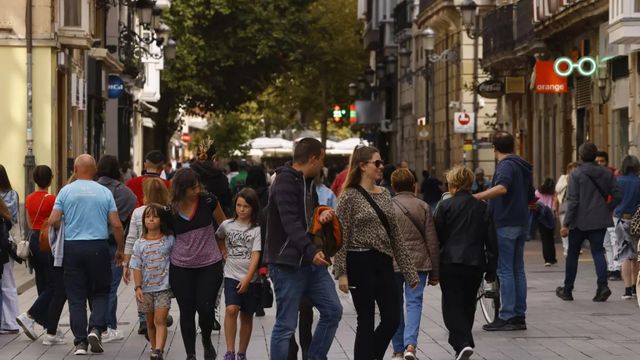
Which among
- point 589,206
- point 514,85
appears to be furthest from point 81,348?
point 514,85

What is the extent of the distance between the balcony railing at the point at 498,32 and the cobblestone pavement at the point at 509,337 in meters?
24.2

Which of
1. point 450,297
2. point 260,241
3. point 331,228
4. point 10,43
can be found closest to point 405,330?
point 450,297

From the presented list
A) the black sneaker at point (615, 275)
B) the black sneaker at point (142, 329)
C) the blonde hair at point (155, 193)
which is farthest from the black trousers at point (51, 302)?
the black sneaker at point (615, 275)

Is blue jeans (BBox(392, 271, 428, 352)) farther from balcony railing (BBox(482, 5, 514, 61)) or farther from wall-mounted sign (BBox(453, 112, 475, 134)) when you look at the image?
balcony railing (BBox(482, 5, 514, 61))

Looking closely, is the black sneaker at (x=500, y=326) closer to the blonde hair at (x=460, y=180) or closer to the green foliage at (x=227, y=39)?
the blonde hair at (x=460, y=180)

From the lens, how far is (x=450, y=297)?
14.5 meters

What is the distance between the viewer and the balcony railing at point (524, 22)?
42094mm

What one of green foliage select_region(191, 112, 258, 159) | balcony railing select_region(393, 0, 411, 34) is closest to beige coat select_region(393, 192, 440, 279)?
balcony railing select_region(393, 0, 411, 34)

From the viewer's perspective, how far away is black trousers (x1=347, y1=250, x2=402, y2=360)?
1236cm

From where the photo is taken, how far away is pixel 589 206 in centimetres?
2005

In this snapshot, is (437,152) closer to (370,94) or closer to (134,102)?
(134,102)

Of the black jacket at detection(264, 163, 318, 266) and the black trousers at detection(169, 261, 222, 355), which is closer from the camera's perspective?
the black jacket at detection(264, 163, 318, 266)

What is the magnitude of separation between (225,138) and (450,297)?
76.5 meters

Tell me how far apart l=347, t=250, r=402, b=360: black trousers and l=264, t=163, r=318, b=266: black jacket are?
51 centimetres
